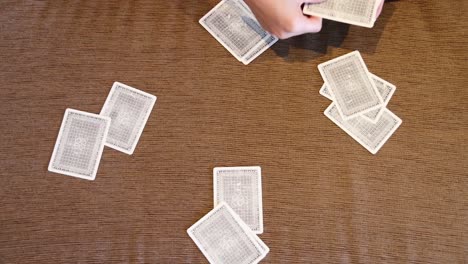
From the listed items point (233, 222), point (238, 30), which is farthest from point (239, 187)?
point (238, 30)

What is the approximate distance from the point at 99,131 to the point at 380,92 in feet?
2.49

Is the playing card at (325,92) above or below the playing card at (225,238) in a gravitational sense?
above

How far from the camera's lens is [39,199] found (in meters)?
1.14

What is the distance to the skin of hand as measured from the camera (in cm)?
114

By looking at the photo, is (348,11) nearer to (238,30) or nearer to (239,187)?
(238,30)

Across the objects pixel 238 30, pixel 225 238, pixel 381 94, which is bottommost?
pixel 225 238

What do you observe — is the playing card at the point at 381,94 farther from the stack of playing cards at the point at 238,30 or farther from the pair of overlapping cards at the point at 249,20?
the stack of playing cards at the point at 238,30

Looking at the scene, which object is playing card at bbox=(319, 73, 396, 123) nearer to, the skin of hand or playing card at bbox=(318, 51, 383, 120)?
playing card at bbox=(318, 51, 383, 120)

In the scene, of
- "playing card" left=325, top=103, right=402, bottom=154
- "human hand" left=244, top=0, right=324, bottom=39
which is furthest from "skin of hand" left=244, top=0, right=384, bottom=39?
"playing card" left=325, top=103, right=402, bottom=154

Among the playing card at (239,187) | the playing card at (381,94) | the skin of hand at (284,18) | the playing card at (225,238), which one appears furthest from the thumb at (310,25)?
the playing card at (225,238)

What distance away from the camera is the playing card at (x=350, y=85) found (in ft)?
4.00

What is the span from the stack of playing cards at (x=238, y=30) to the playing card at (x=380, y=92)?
0.21 meters

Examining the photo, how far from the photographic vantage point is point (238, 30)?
130cm

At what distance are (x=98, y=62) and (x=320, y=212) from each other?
0.72 m
